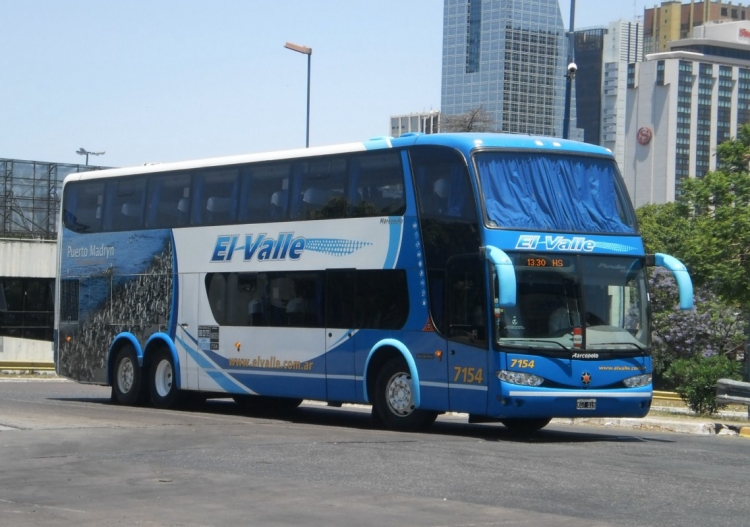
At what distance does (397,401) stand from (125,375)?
719cm

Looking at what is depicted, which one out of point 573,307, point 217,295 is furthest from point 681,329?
point 573,307

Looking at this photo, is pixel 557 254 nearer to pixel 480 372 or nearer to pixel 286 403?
pixel 480 372

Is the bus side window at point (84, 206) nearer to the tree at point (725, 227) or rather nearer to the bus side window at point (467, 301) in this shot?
the bus side window at point (467, 301)

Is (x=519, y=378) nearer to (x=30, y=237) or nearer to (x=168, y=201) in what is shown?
(x=168, y=201)

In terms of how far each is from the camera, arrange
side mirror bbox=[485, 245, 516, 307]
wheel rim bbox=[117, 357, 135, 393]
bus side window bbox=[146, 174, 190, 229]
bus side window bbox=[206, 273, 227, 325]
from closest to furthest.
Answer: side mirror bbox=[485, 245, 516, 307] < bus side window bbox=[206, 273, 227, 325] < bus side window bbox=[146, 174, 190, 229] < wheel rim bbox=[117, 357, 135, 393]

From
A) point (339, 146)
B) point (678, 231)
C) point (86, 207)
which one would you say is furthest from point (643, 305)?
point (678, 231)

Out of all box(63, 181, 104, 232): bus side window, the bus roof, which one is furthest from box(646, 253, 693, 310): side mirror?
box(63, 181, 104, 232): bus side window

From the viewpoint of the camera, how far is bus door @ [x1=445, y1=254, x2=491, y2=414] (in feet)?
52.2

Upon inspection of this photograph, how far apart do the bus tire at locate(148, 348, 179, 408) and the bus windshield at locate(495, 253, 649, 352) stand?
7.90 m

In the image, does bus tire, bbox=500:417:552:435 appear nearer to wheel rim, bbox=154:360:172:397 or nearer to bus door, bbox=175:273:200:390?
bus door, bbox=175:273:200:390

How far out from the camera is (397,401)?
679 inches

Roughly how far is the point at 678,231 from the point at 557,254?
2204 inches

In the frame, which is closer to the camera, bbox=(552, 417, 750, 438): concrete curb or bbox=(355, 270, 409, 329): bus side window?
bbox=(355, 270, 409, 329): bus side window

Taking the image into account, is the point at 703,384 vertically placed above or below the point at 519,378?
below
